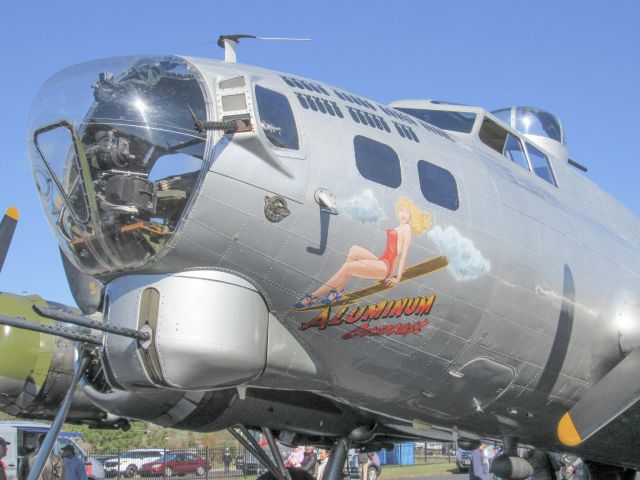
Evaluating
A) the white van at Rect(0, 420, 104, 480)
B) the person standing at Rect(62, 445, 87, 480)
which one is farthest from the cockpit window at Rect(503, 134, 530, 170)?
the white van at Rect(0, 420, 104, 480)

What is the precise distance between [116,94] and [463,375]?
3.87m

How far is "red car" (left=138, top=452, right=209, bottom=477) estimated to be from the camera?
32031 millimetres

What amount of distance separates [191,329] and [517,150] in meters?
4.73

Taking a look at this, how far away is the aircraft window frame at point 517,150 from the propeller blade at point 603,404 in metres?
2.38

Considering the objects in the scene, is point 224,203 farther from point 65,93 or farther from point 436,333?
point 436,333

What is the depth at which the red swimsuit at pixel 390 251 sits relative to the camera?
661 cm

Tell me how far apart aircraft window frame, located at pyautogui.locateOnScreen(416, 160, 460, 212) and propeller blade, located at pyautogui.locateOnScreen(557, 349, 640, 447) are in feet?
7.27

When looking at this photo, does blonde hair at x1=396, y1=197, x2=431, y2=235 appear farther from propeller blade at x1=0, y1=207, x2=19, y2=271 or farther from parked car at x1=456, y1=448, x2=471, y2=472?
parked car at x1=456, y1=448, x2=471, y2=472

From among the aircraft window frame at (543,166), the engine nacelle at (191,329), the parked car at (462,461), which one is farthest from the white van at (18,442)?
the parked car at (462,461)

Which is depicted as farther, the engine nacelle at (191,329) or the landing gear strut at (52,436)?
the landing gear strut at (52,436)

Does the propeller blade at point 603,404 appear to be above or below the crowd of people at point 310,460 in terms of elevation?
below

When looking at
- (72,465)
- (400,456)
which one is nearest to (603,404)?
(72,465)

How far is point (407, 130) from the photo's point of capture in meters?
7.42

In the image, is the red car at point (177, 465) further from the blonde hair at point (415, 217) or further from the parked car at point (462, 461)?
the blonde hair at point (415, 217)
